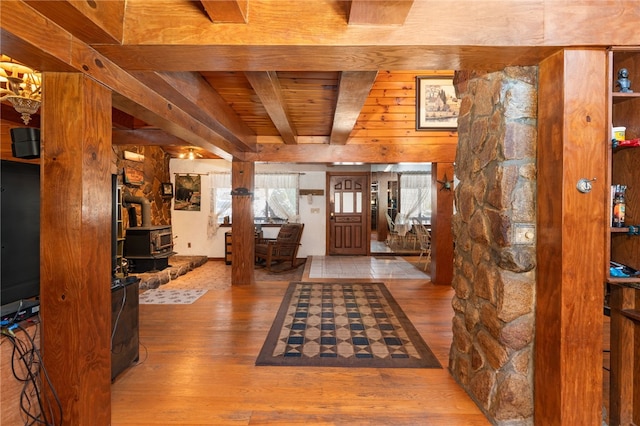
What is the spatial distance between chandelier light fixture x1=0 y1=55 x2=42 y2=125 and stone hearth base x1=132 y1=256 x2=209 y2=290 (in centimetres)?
271

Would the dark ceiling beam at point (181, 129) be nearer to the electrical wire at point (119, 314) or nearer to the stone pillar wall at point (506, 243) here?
the electrical wire at point (119, 314)

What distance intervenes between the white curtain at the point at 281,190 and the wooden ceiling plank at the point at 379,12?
228 inches

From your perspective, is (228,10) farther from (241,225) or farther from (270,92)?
(241,225)

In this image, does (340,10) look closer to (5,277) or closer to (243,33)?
(243,33)

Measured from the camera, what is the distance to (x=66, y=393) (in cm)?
137

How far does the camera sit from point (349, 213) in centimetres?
739

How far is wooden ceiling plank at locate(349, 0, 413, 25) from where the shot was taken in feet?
3.98

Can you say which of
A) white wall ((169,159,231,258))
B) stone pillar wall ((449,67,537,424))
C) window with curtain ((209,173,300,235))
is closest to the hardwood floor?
stone pillar wall ((449,67,537,424))

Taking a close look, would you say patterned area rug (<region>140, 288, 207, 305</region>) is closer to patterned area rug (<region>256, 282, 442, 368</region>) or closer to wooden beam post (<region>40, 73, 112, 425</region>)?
patterned area rug (<region>256, 282, 442, 368</region>)

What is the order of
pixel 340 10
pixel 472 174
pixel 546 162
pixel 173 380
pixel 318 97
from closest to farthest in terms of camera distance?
pixel 340 10 < pixel 546 162 < pixel 472 174 < pixel 173 380 < pixel 318 97

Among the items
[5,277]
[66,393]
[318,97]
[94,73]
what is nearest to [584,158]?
[318,97]

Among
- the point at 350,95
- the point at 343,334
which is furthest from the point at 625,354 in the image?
the point at 350,95

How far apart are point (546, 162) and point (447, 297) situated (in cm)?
284

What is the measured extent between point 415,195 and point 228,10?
8913 mm
